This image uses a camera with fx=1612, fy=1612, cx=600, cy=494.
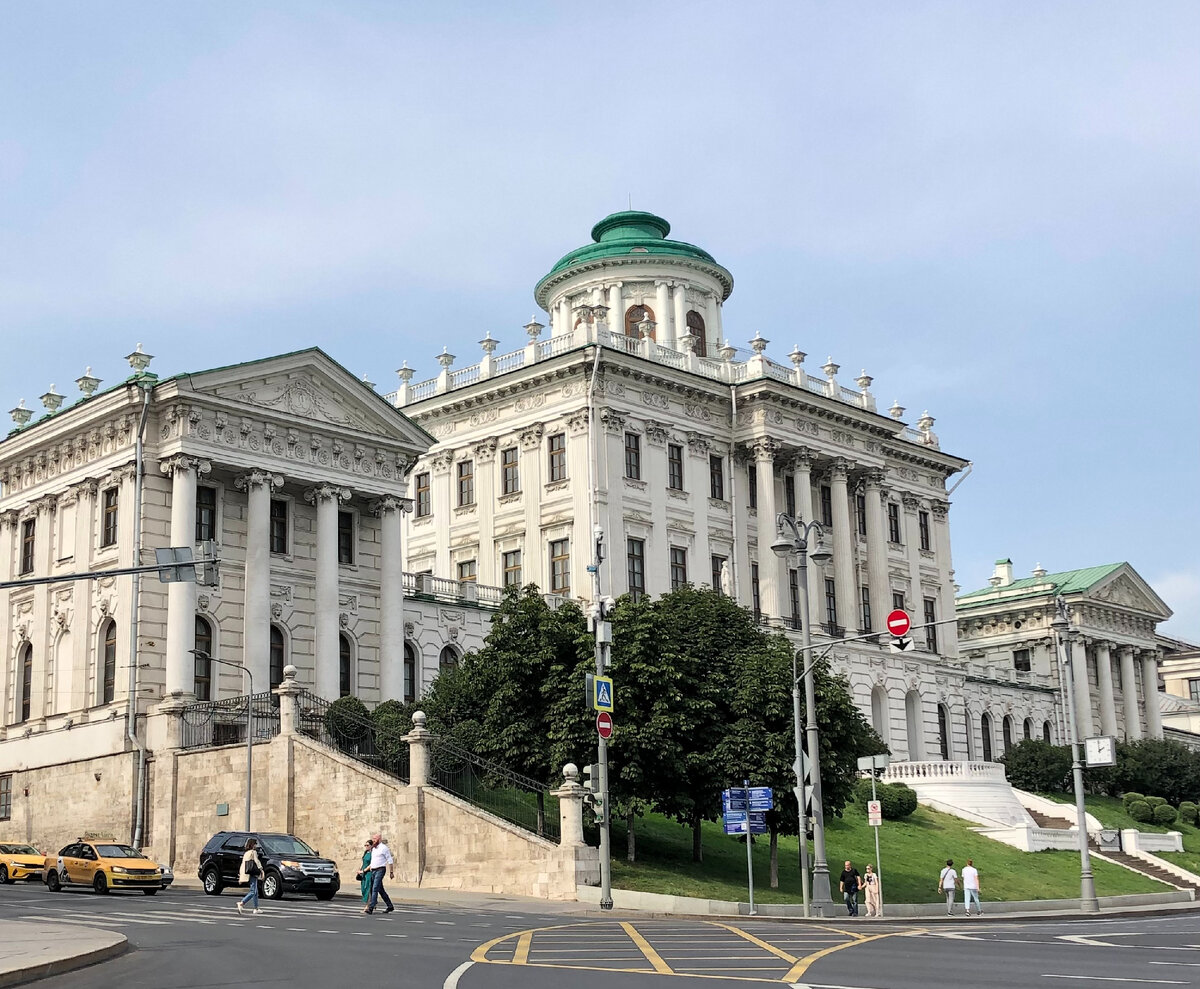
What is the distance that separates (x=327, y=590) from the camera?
5488 centimetres

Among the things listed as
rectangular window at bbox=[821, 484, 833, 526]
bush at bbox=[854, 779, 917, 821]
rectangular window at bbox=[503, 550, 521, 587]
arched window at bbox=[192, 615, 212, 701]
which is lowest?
bush at bbox=[854, 779, 917, 821]

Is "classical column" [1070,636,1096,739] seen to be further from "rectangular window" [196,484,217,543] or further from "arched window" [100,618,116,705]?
"arched window" [100,618,116,705]

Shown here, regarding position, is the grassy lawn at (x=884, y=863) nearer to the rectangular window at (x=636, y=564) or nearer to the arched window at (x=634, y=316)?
the rectangular window at (x=636, y=564)

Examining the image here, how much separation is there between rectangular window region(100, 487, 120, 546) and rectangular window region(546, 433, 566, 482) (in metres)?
22.3

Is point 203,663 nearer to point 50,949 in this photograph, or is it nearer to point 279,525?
point 279,525

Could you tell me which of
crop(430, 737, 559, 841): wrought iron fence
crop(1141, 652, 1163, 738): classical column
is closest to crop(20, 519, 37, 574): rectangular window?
crop(430, 737, 559, 841): wrought iron fence

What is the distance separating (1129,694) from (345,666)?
6856 cm

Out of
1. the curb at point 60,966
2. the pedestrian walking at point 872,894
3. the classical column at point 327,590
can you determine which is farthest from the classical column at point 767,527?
the curb at point 60,966

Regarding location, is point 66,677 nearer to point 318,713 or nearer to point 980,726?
point 318,713

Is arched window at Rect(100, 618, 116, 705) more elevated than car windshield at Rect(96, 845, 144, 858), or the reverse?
arched window at Rect(100, 618, 116, 705)

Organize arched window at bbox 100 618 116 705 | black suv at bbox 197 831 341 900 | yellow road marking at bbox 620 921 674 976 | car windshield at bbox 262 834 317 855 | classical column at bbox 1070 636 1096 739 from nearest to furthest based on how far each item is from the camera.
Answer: yellow road marking at bbox 620 921 674 976 < black suv at bbox 197 831 341 900 < car windshield at bbox 262 834 317 855 < arched window at bbox 100 618 116 705 < classical column at bbox 1070 636 1096 739

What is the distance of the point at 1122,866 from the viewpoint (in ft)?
209

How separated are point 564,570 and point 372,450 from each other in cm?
1445

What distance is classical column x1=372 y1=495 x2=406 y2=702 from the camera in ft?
185
